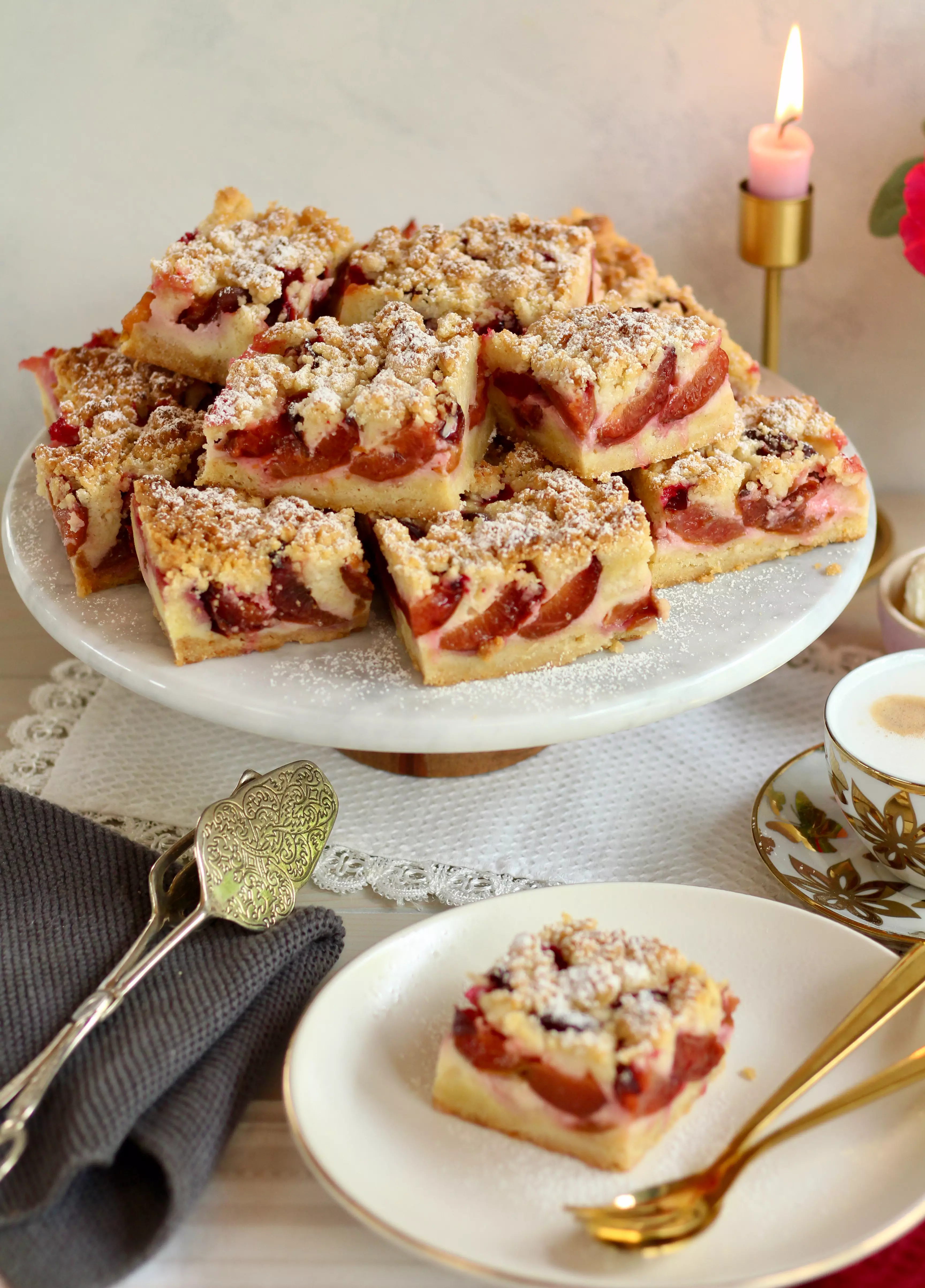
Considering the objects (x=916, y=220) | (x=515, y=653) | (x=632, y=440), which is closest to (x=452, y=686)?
(x=515, y=653)

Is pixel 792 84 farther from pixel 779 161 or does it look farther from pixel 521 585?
pixel 521 585

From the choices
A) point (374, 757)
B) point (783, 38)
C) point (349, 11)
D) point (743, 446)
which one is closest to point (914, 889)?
point (743, 446)

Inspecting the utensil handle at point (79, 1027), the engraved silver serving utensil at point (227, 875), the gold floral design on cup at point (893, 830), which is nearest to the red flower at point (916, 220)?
the gold floral design on cup at point (893, 830)

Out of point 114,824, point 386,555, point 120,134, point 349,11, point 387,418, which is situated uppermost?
point 349,11

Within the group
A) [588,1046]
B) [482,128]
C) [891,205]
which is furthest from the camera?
[482,128]

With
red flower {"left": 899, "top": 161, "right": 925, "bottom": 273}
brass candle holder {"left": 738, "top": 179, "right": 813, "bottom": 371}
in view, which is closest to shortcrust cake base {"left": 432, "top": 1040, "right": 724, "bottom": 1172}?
red flower {"left": 899, "top": 161, "right": 925, "bottom": 273}

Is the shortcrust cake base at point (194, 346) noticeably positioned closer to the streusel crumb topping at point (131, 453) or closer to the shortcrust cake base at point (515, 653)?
the streusel crumb topping at point (131, 453)

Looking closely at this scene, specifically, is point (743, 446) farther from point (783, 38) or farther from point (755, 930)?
point (783, 38)
